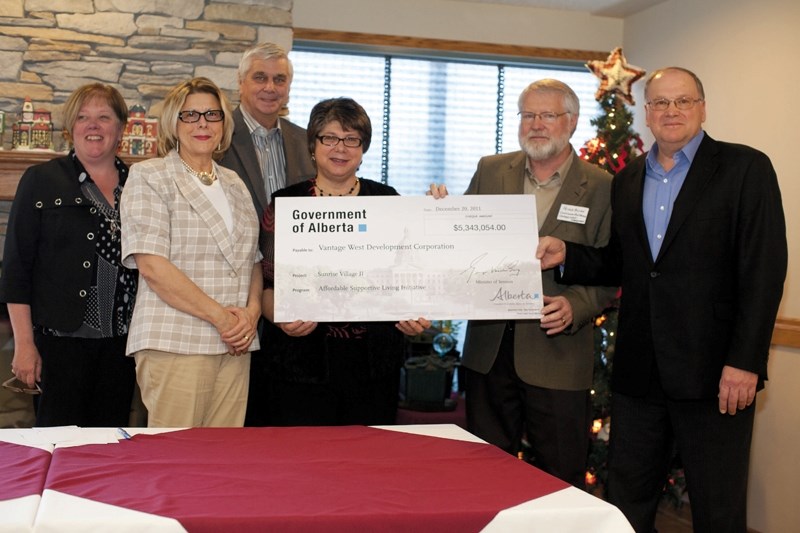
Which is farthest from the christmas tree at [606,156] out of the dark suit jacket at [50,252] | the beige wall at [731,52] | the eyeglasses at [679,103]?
the dark suit jacket at [50,252]

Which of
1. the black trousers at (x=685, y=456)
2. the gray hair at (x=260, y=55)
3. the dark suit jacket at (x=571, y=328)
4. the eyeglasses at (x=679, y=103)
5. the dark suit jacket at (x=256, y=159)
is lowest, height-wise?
the black trousers at (x=685, y=456)

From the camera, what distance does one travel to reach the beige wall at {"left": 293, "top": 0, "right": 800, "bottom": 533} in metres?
4.41

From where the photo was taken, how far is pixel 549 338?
9.39 ft

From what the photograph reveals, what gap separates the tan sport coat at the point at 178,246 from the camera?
2441 millimetres

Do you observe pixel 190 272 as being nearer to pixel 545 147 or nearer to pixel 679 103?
pixel 545 147

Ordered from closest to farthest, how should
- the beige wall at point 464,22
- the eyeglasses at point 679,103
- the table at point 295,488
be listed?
1. the table at point 295,488
2. the eyeglasses at point 679,103
3. the beige wall at point 464,22

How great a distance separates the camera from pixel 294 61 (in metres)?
6.21

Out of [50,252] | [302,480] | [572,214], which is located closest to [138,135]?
[50,252]

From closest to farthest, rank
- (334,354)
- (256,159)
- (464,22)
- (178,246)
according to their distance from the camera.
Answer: (178,246) < (334,354) < (256,159) < (464,22)

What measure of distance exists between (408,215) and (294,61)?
3888 mm

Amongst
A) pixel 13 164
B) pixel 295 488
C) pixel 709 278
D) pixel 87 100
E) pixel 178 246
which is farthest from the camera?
pixel 13 164

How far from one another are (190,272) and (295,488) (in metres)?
1.04

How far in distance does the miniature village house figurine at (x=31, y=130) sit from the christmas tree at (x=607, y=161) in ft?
10.1

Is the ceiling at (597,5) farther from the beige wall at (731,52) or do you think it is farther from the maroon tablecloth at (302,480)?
the maroon tablecloth at (302,480)
